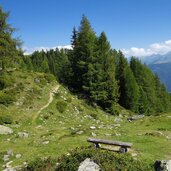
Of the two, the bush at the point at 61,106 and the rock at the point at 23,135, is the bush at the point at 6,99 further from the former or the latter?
the rock at the point at 23,135

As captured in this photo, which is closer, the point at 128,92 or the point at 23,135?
the point at 23,135

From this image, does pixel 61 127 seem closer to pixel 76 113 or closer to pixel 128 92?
pixel 76 113

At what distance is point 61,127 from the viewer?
32.7 metres

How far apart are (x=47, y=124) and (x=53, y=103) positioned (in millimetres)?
8070

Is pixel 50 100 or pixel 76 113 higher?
pixel 50 100

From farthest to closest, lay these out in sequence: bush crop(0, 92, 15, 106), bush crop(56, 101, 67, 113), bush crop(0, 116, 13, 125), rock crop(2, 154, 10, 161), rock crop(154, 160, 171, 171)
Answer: bush crop(56, 101, 67, 113)
bush crop(0, 92, 15, 106)
bush crop(0, 116, 13, 125)
rock crop(2, 154, 10, 161)
rock crop(154, 160, 171, 171)

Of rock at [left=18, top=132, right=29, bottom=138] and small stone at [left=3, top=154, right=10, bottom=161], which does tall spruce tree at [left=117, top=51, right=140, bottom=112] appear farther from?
small stone at [left=3, top=154, right=10, bottom=161]

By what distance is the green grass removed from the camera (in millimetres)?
19125

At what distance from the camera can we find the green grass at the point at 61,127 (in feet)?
62.7

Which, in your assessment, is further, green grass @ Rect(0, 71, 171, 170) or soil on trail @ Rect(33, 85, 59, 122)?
soil on trail @ Rect(33, 85, 59, 122)

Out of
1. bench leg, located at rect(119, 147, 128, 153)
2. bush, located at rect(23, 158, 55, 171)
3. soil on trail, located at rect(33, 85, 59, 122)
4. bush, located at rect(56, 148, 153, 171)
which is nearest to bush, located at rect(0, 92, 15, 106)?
soil on trail, located at rect(33, 85, 59, 122)

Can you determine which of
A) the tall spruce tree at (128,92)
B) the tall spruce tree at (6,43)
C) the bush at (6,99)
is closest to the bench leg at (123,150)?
the bush at (6,99)

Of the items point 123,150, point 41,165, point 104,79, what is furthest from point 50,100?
point 41,165

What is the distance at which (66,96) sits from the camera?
4769 cm
